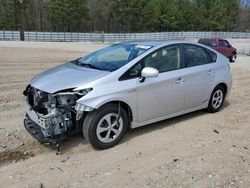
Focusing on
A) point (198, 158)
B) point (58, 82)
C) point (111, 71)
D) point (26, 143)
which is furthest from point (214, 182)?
point (26, 143)

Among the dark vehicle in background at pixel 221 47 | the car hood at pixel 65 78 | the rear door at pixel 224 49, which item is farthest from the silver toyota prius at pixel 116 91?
the rear door at pixel 224 49

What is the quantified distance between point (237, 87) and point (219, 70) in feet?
11.6

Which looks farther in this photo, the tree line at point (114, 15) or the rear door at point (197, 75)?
the tree line at point (114, 15)

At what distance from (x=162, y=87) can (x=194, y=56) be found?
1.18m

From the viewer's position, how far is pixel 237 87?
9047 mm

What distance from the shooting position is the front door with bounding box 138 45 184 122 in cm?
454

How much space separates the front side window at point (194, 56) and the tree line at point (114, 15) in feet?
198

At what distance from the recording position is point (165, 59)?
16.1 feet

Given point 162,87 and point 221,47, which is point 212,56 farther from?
point 221,47

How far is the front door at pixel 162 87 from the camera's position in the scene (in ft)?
14.9

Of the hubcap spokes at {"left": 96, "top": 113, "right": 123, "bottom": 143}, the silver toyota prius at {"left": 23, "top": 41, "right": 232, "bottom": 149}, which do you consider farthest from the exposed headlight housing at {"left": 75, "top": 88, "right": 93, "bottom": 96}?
the hubcap spokes at {"left": 96, "top": 113, "right": 123, "bottom": 143}

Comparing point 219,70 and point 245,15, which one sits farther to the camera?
point 245,15

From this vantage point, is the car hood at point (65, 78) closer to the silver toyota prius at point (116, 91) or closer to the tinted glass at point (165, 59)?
the silver toyota prius at point (116, 91)

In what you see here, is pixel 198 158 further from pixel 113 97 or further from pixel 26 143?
pixel 26 143
